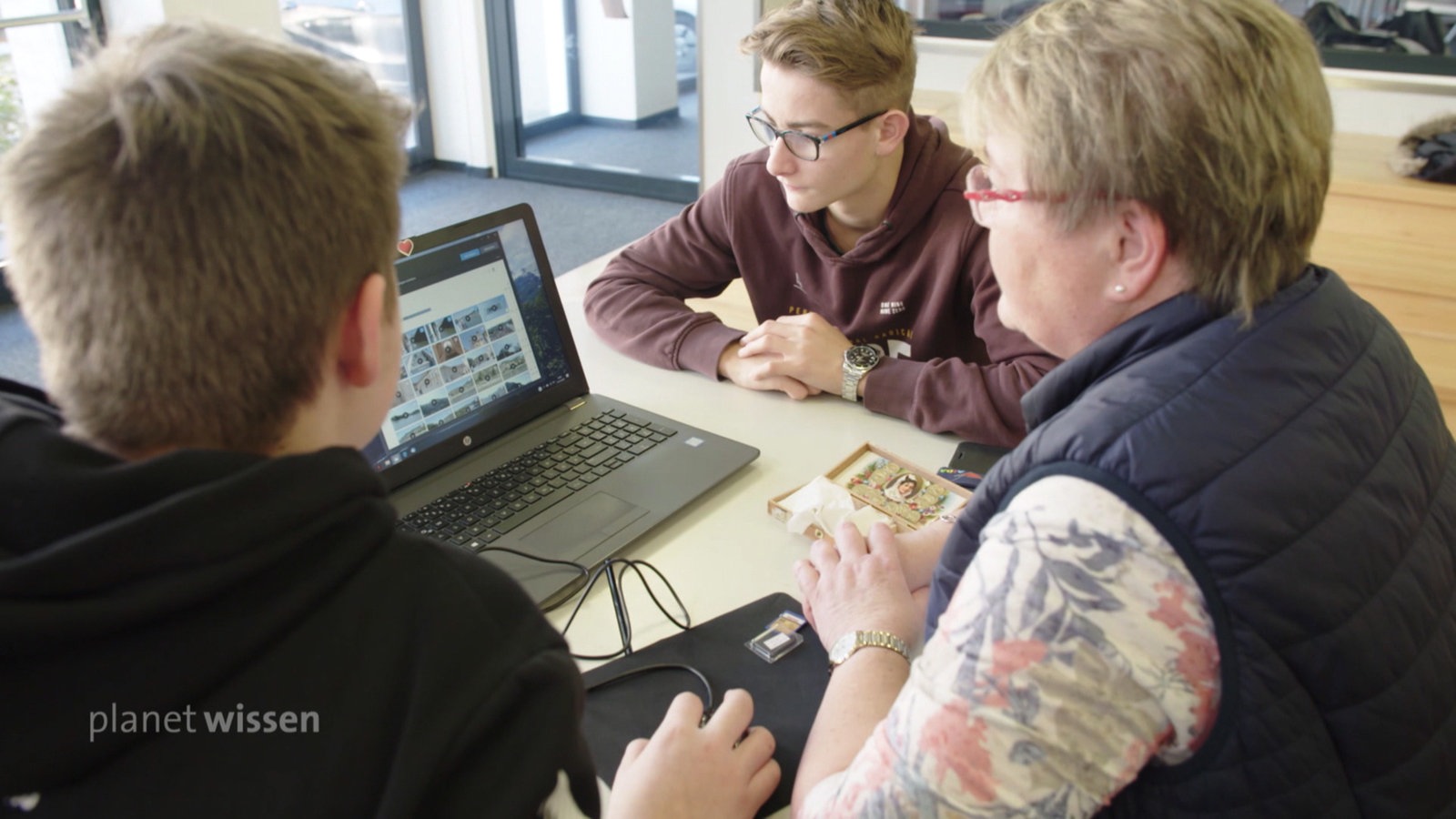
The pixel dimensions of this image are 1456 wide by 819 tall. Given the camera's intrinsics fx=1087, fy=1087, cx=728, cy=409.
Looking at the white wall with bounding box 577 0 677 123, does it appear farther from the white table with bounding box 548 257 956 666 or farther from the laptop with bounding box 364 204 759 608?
the laptop with bounding box 364 204 759 608

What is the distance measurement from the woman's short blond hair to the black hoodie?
1.77 feet

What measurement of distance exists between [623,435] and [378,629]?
0.79m

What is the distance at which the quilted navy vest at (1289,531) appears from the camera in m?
0.72

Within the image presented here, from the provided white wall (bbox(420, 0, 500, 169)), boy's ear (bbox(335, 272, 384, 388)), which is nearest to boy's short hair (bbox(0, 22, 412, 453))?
boy's ear (bbox(335, 272, 384, 388))

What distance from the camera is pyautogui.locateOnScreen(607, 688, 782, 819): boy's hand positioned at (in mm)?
850

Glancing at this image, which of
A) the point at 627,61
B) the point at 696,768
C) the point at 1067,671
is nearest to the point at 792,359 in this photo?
the point at 696,768

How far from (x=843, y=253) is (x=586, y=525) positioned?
790 mm

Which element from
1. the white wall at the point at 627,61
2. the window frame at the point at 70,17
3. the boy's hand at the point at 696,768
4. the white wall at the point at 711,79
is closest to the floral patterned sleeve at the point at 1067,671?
the boy's hand at the point at 696,768

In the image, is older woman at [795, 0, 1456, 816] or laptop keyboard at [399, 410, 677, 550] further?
laptop keyboard at [399, 410, 677, 550]

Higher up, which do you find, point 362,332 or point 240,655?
point 362,332

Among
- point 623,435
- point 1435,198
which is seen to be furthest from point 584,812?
point 1435,198

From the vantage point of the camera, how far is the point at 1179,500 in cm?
72

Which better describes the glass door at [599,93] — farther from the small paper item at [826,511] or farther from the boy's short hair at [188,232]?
the boy's short hair at [188,232]

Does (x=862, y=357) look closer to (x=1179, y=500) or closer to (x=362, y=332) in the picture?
(x=1179, y=500)
